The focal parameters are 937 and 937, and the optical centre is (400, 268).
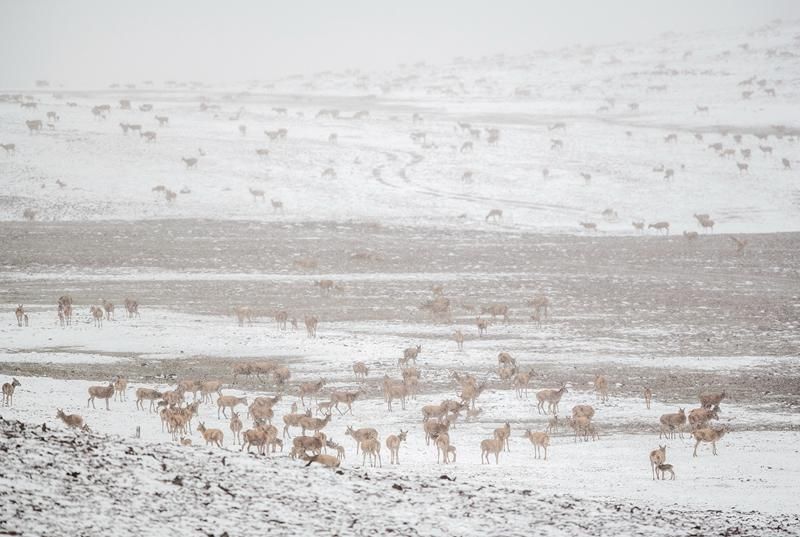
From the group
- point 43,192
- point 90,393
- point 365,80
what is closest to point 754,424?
point 90,393

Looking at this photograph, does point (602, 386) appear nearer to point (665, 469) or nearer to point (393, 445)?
point (665, 469)

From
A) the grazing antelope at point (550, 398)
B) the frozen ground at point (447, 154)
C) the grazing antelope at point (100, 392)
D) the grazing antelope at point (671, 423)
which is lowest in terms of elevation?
the grazing antelope at point (671, 423)

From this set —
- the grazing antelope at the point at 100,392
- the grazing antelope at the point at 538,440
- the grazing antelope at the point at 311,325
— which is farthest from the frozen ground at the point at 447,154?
the grazing antelope at the point at 538,440

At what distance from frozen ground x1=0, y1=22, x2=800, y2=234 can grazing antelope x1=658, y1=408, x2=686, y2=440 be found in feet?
98.7

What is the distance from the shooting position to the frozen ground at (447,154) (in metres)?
49.4

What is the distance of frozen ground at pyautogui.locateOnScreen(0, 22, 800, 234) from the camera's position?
49.4 metres

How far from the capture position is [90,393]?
1841 centimetres

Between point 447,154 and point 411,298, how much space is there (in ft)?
110

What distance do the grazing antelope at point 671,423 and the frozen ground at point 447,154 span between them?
3009 centimetres

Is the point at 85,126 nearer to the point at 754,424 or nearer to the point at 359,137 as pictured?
the point at 359,137

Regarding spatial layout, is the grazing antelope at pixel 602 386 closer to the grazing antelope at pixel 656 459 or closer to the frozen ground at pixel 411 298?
the frozen ground at pixel 411 298

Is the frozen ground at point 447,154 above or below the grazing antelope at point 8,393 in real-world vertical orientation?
above

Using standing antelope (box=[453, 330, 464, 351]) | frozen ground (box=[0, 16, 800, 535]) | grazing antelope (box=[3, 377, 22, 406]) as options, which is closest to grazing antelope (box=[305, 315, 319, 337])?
frozen ground (box=[0, 16, 800, 535])

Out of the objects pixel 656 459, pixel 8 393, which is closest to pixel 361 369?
pixel 8 393
